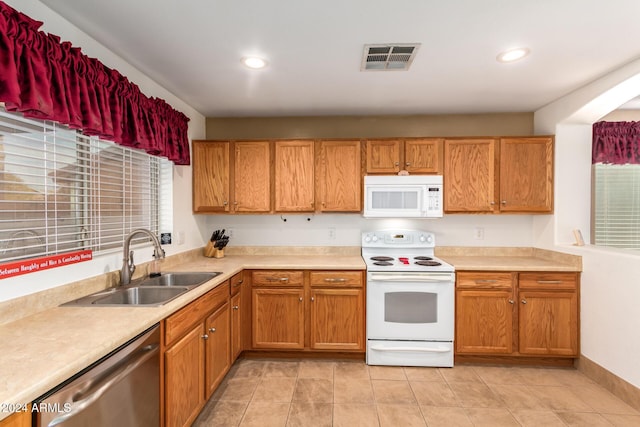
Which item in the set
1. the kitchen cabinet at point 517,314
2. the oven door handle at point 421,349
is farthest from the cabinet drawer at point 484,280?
the oven door handle at point 421,349

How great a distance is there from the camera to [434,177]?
3.05m

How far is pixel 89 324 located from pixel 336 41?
200cm

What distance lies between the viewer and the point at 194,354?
1934 millimetres

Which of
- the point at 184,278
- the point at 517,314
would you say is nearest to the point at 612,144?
the point at 517,314

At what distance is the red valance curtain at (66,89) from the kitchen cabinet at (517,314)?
114 inches

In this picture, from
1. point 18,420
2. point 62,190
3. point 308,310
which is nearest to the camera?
point 18,420

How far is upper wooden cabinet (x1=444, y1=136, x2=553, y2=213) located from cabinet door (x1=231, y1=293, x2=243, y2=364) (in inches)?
86.5

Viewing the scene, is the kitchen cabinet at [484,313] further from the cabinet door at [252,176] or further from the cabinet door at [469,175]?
the cabinet door at [252,176]

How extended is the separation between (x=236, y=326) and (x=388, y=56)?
96.1 inches

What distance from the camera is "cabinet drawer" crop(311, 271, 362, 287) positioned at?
287 cm

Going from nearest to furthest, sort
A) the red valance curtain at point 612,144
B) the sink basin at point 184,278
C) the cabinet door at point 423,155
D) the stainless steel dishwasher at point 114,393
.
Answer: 1. the stainless steel dishwasher at point 114,393
2. the sink basin at point 184,278
3. the red valance curtain at point 612,144
4. the cabinet door at point 423,155

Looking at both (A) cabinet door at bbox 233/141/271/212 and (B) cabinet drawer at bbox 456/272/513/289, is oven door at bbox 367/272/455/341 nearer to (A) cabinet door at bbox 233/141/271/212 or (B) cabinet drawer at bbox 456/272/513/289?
(B) cabinet drawer at bbox 456/272/513/289

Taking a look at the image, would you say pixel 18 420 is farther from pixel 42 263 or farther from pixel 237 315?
pixel 237 315

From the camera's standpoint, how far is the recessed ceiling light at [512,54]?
2.01 metres
